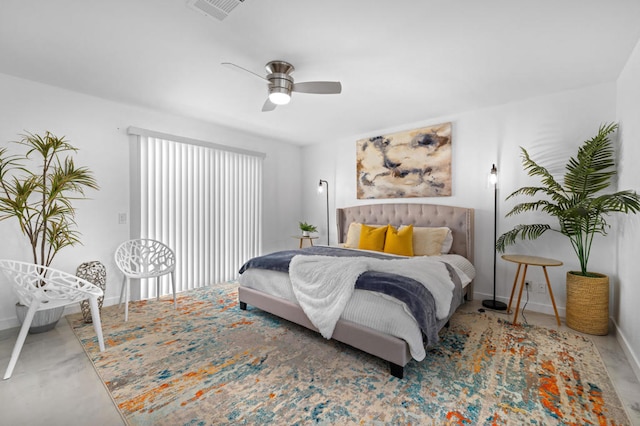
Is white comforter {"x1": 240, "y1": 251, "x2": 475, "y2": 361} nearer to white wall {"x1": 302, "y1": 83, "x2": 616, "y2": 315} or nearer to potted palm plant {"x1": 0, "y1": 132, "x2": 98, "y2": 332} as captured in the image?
white wall {"x1": 302, "y1": 83, "x2": 616, "y2": 315}

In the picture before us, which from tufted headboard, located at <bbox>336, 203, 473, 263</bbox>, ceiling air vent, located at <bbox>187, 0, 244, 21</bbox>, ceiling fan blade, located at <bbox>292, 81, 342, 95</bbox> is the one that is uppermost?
ceiling air vent, located at <bbox>187, 0, 244, 21</bbox>

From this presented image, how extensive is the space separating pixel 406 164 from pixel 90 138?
421 cm

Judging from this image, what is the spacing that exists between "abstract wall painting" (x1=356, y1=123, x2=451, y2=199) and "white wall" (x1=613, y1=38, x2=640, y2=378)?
5.49 ft

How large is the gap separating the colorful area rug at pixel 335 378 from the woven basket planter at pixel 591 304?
18 centimetres

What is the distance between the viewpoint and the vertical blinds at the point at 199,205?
151 inches

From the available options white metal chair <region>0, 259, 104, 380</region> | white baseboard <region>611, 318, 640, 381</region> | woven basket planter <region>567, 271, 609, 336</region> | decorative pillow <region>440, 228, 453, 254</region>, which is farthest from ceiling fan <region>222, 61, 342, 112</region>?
white baseboard <region>611, 318, 640, 381</region>

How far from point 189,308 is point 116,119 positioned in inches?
100

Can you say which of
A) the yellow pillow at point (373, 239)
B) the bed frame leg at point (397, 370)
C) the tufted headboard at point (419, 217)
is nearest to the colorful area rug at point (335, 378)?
the bed frame leg at point (397, 370)

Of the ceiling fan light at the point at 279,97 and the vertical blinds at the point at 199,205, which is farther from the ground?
the ceiling fan light at the point at 279,97

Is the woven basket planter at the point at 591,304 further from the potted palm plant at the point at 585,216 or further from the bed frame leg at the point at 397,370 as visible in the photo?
the bed frame leg at the point at 397,370

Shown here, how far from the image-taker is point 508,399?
177 centimetres

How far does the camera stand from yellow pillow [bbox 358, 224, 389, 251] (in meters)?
3.84

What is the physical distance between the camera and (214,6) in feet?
5.99

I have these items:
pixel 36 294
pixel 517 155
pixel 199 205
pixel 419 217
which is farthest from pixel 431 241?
pixel 36 294
